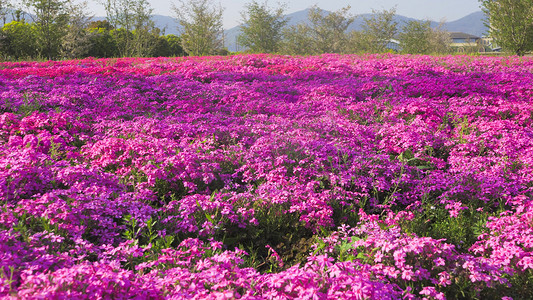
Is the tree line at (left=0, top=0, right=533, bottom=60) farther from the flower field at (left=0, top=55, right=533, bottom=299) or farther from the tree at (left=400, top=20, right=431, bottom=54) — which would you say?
the flower field at (left=0, top=55, right=533, bottom=299)

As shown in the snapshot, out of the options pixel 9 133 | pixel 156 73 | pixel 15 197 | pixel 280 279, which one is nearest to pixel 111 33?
pixel 156 73

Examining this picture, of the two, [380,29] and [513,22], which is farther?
[380,29]

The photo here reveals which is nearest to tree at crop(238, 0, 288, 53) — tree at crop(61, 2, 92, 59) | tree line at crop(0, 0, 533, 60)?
tree line at crop(0, 0, 533, 60)

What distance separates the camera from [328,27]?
5850 cm

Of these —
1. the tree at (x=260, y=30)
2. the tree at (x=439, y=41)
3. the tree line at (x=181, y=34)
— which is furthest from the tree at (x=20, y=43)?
the tree at (x=439, y=41)

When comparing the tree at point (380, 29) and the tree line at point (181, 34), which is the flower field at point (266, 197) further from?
the tree at point (380, 29)

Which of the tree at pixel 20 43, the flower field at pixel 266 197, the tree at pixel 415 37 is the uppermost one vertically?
the tree at pixel 415 37

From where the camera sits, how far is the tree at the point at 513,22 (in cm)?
2970

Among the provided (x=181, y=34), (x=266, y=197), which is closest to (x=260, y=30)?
(x=181, y=34)

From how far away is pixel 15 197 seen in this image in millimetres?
4438

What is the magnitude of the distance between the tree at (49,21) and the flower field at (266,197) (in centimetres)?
2114

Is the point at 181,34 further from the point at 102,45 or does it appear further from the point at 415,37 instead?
the point at 415,37

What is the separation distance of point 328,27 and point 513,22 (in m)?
31.7

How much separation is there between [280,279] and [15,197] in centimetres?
371
